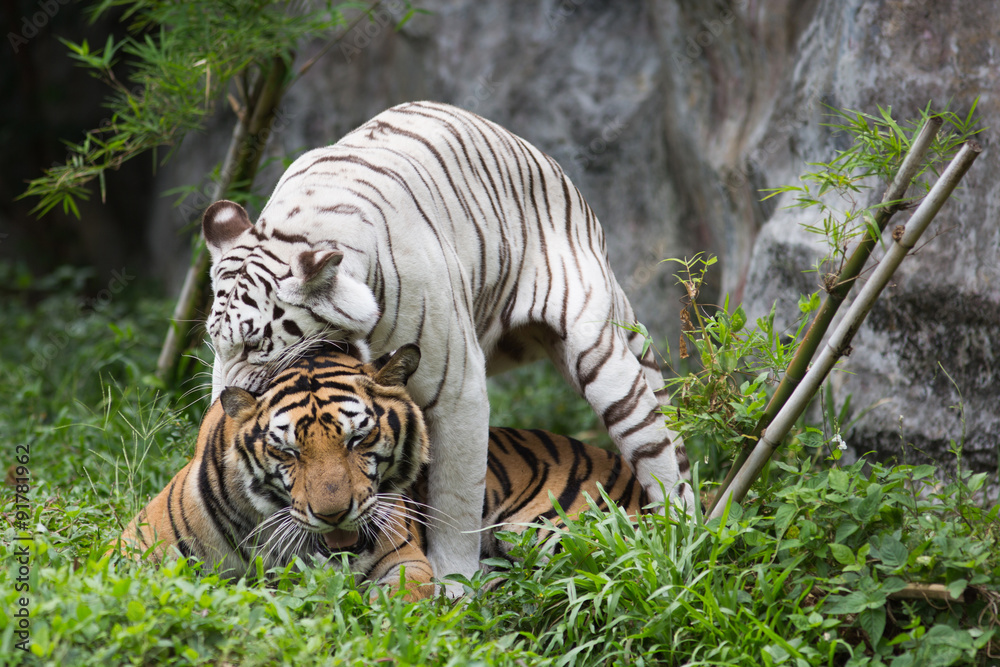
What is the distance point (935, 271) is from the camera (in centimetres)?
364

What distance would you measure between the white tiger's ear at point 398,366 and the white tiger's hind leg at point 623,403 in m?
0.79

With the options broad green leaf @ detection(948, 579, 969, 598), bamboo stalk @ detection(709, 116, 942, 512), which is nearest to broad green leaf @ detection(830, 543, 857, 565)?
broad green leaf @ detection(948, 579, 969, 598)

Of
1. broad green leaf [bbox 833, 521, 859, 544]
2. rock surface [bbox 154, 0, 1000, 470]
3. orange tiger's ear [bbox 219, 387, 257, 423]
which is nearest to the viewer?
broad green leaf [bbox 833, 521, 859, 544]

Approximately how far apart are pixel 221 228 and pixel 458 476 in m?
1.15

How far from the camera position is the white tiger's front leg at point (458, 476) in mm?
2891

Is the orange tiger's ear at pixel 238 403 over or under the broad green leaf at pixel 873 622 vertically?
over

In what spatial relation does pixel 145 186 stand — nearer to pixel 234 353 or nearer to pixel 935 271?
pixel 234 353

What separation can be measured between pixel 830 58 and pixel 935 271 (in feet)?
3.83

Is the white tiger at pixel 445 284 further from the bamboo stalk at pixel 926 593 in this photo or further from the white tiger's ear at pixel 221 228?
A: the bamboo stalk at pixel 926 593

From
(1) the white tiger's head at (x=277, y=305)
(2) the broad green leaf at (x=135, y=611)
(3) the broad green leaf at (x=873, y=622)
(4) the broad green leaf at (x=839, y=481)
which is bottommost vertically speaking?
(3) the broad green leaf at (x=873, y=622)

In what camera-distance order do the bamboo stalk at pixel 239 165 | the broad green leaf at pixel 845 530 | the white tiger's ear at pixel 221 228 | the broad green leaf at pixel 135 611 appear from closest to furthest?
the broad green leaf at pixel 135 611 < the broad green leaf at pixel 845 530 < the white tiger's ear at pixel 221 228 < the bamboo stalk at pixel 239 165

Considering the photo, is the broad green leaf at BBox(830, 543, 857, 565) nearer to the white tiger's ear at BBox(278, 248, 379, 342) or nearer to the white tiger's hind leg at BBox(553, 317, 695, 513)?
the white tiger's hind leg at BBox(553, 317, 695, 513)

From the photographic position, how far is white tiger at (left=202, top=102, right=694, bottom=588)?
2543 millimetres

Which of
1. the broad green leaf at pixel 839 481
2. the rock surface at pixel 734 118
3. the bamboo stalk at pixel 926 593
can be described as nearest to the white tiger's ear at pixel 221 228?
the rock surface at pixel 734 118
